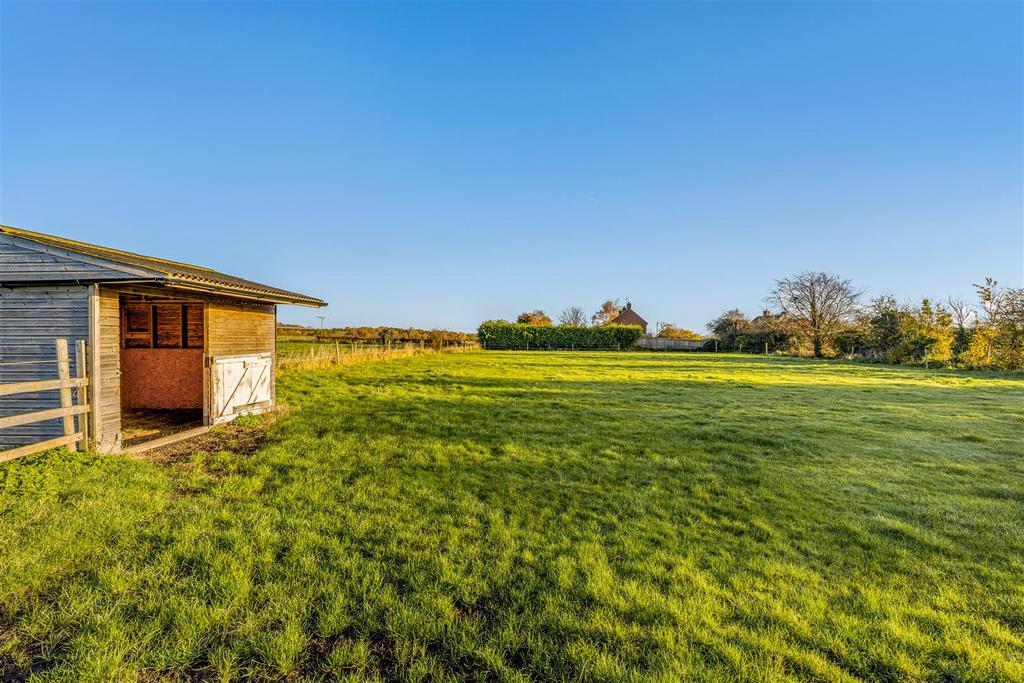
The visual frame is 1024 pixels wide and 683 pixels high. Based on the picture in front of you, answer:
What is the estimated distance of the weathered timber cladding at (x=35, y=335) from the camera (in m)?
6.47

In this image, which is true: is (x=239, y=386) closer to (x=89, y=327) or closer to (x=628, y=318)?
(x=89, y=327)

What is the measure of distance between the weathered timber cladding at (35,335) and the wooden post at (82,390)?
0.23 metres

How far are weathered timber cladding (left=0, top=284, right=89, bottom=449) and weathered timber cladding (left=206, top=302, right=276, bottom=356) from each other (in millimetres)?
2056

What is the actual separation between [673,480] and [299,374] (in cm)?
1510

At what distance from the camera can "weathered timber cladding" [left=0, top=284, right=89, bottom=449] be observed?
647cm

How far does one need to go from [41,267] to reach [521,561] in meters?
8.20

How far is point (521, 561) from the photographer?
377 cm

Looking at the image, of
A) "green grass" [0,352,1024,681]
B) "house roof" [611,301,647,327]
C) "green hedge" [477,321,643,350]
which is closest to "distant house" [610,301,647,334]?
"house roof" [611,301,647,327]

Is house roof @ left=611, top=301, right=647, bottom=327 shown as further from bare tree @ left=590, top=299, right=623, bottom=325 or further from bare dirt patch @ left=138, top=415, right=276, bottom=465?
bare dirt patch @ left=138, top=415, right=276, bottom=465

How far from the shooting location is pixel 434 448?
7168 millimetres

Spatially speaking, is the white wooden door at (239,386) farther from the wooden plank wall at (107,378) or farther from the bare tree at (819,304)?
the bare tree at (819,304)

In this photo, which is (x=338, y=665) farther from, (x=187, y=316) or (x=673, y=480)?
(x=187, y=316)

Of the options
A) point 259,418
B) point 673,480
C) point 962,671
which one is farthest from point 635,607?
point 259,418

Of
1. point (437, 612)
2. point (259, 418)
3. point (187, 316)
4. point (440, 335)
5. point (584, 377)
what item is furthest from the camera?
point (440, 335)
